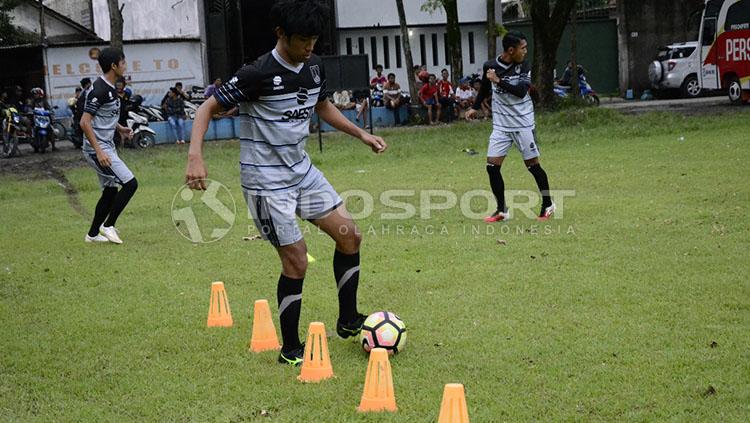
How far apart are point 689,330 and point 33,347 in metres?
4.34

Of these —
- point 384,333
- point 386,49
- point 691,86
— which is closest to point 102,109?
point 384,333

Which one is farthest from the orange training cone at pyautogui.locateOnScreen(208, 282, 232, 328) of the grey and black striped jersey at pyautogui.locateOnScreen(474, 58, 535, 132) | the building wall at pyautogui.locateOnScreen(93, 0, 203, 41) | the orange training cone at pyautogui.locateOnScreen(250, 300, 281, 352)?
the building wall at pyautogui.locateOnScreen(93, 0, 203, 41)

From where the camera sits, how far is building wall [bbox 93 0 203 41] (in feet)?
116

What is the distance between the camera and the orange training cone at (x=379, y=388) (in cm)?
494

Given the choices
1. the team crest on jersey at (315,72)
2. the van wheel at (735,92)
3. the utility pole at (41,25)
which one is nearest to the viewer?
the team crest on jersey at (315,72)

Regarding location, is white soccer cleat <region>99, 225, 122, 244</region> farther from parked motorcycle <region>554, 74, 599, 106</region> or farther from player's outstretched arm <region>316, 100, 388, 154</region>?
parked motorcycle <region>554, 74, 599, 106</region>

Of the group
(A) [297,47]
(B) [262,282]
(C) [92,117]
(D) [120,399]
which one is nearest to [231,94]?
(A) [297,47]

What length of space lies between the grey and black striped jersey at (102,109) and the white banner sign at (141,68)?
22845 millimetres

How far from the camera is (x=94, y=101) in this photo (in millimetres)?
10484

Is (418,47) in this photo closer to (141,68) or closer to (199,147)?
(141,68)

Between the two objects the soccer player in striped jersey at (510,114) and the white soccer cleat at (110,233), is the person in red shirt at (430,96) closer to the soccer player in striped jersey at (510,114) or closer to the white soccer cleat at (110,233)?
the soccer player in striped jersey at (510,114)

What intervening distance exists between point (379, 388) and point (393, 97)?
87.5 feet

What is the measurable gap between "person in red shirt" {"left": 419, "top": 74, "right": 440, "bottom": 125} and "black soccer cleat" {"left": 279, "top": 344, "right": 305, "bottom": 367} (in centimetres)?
2448

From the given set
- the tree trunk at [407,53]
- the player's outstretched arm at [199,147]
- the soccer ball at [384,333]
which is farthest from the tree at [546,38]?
the player's outstretched arm at [199,147]
